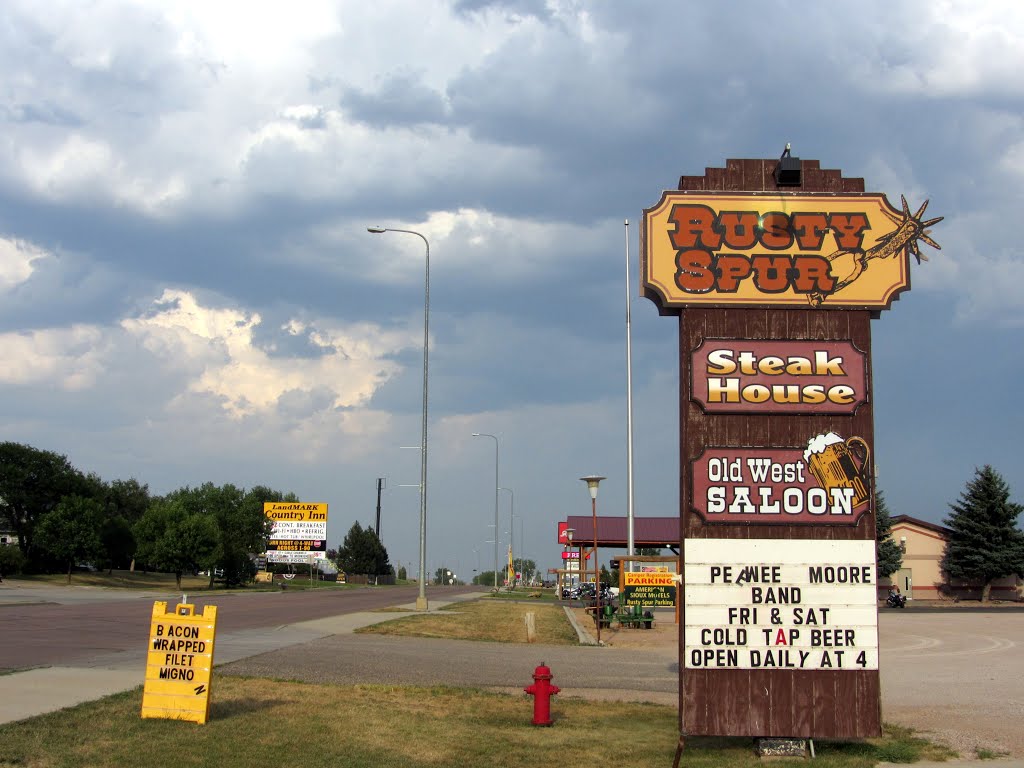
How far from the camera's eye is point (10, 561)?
6750 cm

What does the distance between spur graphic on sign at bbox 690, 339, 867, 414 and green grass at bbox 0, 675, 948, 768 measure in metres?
3.69

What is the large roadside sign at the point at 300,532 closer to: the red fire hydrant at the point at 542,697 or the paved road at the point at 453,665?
the paved road at the point at 453,665

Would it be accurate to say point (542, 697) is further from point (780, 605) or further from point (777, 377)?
point (777, 377)

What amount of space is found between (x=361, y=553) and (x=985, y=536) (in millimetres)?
85195

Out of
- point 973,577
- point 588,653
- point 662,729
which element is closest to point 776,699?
point 662,729

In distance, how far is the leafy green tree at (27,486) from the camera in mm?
81625

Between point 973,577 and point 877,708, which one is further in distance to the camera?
point 973,577

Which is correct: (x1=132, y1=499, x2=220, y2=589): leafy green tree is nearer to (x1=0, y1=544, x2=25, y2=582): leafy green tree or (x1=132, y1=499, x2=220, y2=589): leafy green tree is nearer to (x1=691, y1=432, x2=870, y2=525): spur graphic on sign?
(x1=0, y1=544, x2=25, y2=582): leafy green tree

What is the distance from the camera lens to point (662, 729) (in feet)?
37.6

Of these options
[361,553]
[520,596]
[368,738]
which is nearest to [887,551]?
[520,596]

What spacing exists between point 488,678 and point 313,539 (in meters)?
78.0

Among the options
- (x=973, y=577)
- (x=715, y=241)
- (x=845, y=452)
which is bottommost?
(x=973, y=577)

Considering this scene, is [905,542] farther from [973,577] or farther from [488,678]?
[488,678]

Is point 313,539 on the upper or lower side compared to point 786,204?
lower
